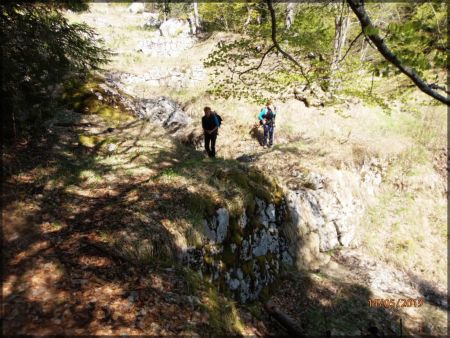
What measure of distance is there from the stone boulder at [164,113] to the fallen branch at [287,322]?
10702 millimetres

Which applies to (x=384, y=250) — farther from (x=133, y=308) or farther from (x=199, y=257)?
(x=133, y=308)

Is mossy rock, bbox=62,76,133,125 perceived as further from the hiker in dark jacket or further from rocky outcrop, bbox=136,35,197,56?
rocky outcrop, bbox=136,35,197,56

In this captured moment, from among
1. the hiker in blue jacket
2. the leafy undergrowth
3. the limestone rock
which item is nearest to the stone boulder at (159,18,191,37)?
the hiker in blue jacket

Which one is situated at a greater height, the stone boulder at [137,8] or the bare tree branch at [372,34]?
the stone boulder at [137,8]

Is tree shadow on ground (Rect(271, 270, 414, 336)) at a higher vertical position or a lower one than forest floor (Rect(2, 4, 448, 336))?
lower

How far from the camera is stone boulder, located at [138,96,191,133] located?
1460 cm

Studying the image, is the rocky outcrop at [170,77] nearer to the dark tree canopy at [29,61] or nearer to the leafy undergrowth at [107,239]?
the leafy undergrowth at [107,239]

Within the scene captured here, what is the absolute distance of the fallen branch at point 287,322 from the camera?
18.1 feet

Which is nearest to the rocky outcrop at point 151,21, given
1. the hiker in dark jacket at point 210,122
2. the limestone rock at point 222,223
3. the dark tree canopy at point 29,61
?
the hiker in dark jacket at point 210,122

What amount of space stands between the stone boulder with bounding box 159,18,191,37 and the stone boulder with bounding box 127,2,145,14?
20631mm

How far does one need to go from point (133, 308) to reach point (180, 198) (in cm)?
321

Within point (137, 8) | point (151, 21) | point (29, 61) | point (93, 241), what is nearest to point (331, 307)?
point (93, 241)

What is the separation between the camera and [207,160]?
32.2 ft

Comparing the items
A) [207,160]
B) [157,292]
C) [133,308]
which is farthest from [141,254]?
[207,160]
